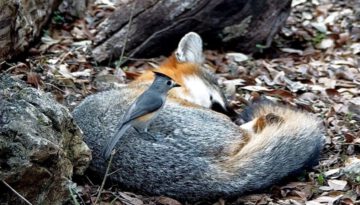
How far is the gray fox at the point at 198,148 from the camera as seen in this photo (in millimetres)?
4805

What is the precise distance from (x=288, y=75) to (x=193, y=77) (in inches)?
61.6

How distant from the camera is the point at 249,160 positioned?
16.2ft

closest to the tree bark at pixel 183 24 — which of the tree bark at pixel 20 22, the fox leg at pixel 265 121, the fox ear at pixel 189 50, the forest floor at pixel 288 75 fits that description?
the forest floor at pixel 288 75

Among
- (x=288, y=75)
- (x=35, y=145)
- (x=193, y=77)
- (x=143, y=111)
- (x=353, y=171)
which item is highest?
(x=35, y=145)

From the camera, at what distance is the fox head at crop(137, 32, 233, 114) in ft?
21.0

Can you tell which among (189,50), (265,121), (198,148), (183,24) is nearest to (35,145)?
(198,148)

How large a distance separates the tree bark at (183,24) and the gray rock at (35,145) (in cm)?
308

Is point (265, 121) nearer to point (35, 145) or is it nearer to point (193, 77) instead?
point (193, 77)

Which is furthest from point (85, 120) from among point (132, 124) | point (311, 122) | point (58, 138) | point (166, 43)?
point (166, 43)

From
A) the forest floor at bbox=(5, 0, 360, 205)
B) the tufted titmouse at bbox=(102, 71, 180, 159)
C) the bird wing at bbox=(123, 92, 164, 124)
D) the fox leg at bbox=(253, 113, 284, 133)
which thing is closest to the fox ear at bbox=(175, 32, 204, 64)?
the forest floor at bbox=(5, 0, 360, 205)

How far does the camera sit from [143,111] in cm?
482

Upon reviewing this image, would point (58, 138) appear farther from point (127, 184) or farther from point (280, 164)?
point (280, 164)

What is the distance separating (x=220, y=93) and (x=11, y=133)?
3.00m

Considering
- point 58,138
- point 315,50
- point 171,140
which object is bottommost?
point 315,50
